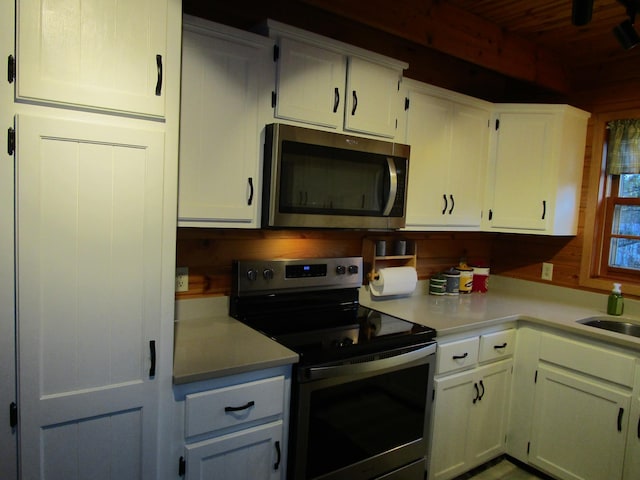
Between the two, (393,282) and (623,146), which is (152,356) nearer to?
(393,282)

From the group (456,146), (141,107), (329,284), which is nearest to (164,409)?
(141,107)

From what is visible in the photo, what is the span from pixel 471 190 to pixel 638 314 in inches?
46.5

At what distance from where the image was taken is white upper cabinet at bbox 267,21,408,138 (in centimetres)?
188

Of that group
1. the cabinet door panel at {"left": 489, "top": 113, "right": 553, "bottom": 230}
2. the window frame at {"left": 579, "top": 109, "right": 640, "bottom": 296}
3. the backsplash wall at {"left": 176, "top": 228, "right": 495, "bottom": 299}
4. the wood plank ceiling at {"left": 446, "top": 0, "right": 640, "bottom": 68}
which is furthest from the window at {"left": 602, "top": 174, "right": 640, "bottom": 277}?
the backsplash wall at {"left": 176, "top": 228, "right": 495, "bottom": 299}

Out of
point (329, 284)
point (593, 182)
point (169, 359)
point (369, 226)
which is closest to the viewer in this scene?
point (169, 359)

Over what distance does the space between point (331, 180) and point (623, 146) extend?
75.4 inches

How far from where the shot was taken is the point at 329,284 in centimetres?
232

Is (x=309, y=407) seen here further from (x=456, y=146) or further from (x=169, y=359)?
(x=456, y=146)

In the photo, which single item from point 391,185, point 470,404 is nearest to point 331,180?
point 391,185

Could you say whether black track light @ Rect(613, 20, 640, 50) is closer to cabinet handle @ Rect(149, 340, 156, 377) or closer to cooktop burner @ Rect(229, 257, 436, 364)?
cooktop burner @ Rect(229, 257, 436, 364)

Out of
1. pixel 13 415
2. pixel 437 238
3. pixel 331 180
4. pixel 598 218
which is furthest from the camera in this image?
pixel 437 238

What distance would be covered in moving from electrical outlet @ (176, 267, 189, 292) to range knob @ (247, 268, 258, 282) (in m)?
0.27

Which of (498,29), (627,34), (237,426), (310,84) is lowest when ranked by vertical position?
(237,426)

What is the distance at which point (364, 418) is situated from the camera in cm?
188
